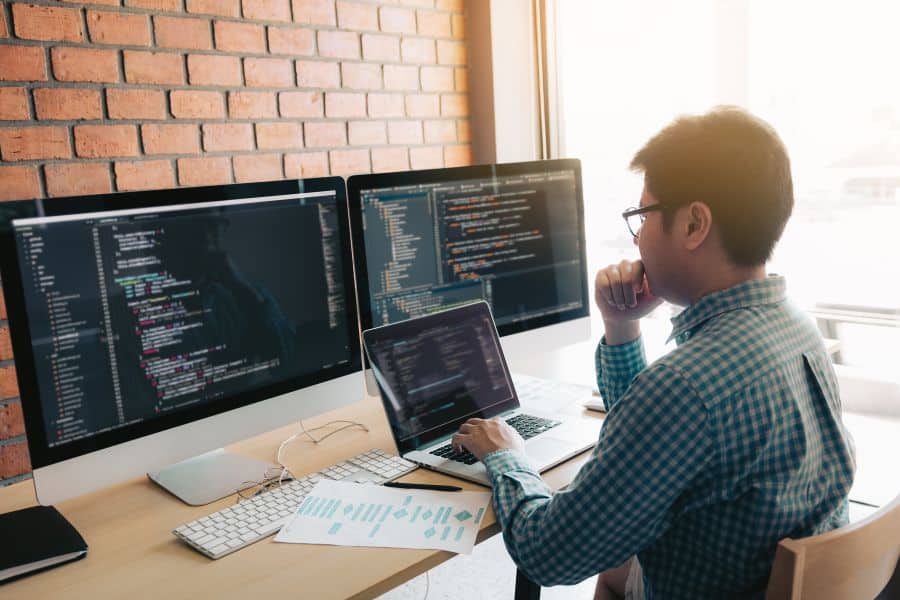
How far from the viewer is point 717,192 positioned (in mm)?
1008

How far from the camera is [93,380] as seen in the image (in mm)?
1104

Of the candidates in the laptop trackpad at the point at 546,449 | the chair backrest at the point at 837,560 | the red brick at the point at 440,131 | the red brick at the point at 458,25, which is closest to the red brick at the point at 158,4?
the red brick at the point at 440,131

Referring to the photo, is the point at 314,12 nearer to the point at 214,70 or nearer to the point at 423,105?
the point at 214,70

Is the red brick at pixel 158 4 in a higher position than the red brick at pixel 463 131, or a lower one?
higher

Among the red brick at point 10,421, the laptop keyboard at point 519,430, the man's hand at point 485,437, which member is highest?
the man's hand at point 485,437

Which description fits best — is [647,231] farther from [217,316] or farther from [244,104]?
[244,104]

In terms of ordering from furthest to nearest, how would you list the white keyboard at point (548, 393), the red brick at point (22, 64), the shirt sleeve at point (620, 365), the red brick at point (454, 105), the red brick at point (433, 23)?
the red brick at point (454, 105), the red brick at point (433, 23), the red brick at point (22, 64), the white keyboard at point (548, 393), the shirt sleeve at point (620, 365)

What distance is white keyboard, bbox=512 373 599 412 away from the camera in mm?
1587

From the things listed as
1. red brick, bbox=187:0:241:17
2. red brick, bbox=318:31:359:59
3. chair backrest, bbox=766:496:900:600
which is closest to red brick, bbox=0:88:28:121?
red brick, bbox=187:0:241:17

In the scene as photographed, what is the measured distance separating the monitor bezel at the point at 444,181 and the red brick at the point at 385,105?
3.18ft

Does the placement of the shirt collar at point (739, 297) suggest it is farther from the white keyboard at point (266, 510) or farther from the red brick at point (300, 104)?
the red brick at point (300, 104)

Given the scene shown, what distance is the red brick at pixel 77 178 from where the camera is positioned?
72.1 inches

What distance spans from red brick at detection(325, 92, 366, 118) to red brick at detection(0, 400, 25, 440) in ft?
3.66

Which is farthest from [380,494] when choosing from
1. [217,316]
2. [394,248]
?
[394,248]
